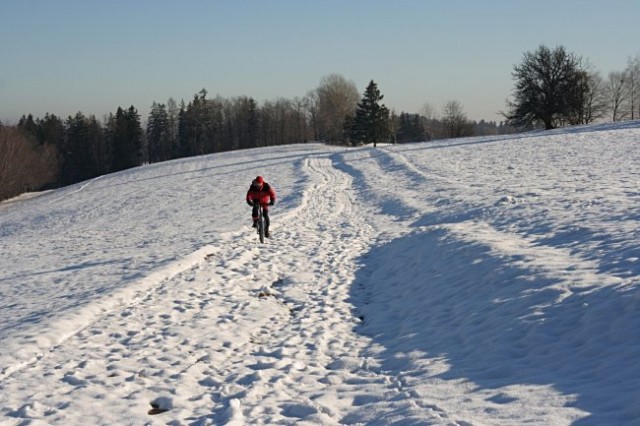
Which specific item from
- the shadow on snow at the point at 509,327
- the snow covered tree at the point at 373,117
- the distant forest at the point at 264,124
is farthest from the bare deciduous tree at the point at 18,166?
the shadow on snow at the point at 509,327

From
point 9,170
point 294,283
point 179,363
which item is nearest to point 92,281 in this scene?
point 294,283

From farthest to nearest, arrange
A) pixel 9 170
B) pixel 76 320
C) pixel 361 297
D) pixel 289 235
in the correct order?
pixel 9 170 < pixel 289 235 < pixel 361 297 < pixel 76 320

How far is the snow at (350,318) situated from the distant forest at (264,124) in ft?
142

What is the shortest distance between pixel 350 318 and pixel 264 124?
340ft

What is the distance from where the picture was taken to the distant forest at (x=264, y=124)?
58.2 m

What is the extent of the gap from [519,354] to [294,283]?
5.84 meters

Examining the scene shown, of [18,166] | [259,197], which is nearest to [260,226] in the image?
[259,197]

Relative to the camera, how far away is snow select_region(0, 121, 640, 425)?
19.5 ft

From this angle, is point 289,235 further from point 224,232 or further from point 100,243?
point 100,243

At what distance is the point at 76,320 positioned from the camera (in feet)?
29.7

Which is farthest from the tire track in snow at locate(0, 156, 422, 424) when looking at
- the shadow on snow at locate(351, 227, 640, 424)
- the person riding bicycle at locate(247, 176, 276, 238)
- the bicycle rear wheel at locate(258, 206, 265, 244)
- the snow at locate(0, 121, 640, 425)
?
the person riding bicycle at locate(247, 176, 276, 238)

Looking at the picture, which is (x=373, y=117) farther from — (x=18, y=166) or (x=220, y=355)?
(x=220, y=355)

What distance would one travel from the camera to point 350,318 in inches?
371

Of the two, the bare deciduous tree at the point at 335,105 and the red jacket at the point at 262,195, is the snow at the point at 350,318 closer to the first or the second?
the red jacket at the point at 262,195
